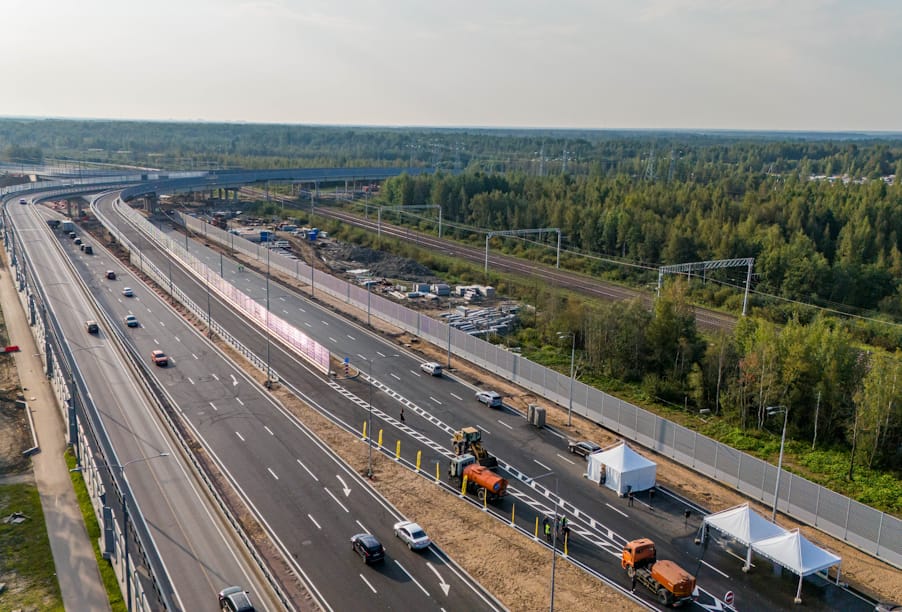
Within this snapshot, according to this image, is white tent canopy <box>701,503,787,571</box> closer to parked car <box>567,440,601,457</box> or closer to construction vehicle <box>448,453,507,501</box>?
parked car <box>567,440,601,457</box>

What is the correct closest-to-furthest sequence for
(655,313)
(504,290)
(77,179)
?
(655,313) → (504,290) → (77,179)

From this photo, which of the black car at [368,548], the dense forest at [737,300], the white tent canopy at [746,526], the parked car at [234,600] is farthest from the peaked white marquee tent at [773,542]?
the parked car at [234,600]

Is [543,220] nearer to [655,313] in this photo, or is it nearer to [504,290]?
[504,290]

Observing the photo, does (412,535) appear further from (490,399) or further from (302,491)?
(490,399)

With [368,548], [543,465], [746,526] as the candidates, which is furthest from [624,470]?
[368,548]

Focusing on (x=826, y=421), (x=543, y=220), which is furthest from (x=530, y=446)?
(x=543, y=220)

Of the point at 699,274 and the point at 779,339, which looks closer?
the point at 779,339

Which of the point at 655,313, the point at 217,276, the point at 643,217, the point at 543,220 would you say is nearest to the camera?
the point at 655,313
